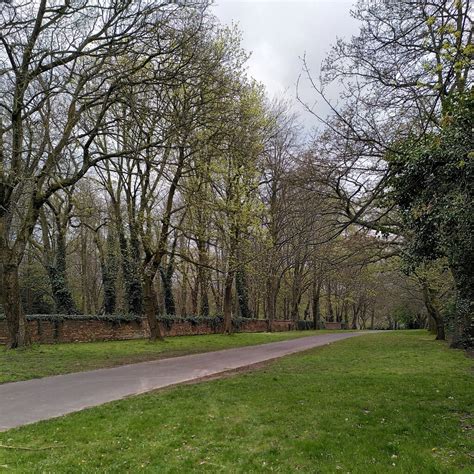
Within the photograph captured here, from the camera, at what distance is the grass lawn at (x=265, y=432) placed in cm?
497

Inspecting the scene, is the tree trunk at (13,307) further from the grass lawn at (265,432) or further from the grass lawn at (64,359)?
the grass lawn at (265,432)

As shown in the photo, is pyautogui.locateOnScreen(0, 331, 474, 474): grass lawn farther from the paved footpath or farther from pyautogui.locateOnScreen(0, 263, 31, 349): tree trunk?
pyautogui.locateOnScreen(0, 263, 31, 349): tree trunk

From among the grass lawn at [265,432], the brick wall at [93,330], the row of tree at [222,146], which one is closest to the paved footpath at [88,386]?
the grass lawn at [265,432]

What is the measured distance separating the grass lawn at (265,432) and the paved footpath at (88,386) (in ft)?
2.11

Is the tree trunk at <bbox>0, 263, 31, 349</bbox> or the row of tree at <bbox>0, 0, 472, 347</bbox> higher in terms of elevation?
the row of tree at <bbox>0, 0, 472, 347</bbox>

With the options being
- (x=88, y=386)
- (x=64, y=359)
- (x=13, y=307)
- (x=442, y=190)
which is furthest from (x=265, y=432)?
(x=13, y=307)

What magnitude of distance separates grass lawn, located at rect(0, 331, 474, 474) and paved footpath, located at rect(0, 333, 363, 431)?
64 centimetres

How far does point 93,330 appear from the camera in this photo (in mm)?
24156

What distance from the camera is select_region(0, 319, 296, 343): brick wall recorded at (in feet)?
70.2

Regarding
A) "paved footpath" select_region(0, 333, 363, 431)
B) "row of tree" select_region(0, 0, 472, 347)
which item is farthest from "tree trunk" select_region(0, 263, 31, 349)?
"paved footpath" select_region(0, 333, 363, 431)

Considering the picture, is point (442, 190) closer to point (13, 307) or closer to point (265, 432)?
point (265, 432)

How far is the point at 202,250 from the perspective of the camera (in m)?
25.9

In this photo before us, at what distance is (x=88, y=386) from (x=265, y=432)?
5.29m

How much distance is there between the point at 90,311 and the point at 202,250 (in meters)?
21.1
